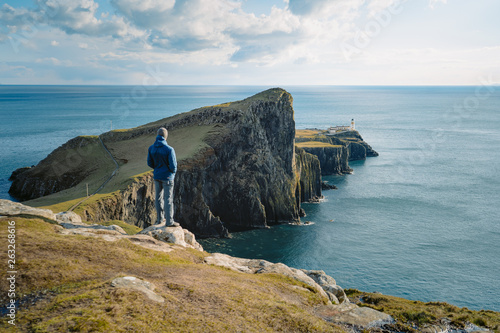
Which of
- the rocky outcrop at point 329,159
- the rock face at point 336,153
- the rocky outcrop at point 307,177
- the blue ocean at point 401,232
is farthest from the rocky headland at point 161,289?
the rock face at point 336,153

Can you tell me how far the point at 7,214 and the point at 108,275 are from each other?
9523mm

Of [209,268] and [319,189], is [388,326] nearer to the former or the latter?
[209,268]

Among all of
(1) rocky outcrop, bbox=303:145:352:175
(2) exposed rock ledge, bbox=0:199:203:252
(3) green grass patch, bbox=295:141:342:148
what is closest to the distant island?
(2) exposed rock ledge, bbox=0:199:203:252

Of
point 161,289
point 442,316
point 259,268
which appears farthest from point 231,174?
point 161,289

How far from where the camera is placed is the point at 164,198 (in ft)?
67.1

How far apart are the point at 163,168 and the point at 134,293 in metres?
8.74

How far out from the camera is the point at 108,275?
14.1 m

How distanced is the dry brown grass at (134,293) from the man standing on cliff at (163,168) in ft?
11.1

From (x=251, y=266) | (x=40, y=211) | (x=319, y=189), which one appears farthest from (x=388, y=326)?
(x=319, y=189)

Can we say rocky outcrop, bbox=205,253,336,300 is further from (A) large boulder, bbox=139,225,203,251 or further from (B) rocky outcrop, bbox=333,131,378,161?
(B) rocky outcrop, bbox=333,131,378,161

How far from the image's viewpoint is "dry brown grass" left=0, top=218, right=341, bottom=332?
1084cm

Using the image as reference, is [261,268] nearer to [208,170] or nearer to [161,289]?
[161,289]

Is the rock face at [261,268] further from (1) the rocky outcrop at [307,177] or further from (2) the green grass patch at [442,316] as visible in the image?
(1) the rocky outcrop at [307,177]

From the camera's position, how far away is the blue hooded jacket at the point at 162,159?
1920cm
